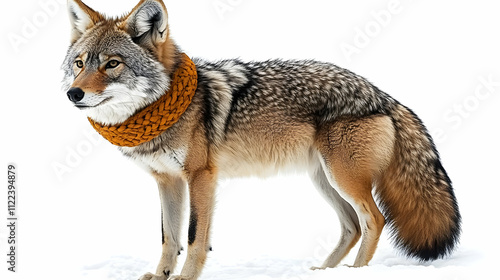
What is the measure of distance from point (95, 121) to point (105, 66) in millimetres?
612

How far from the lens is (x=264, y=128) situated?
5.25m

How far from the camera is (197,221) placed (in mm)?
4875

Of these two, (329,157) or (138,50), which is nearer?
(138,50)

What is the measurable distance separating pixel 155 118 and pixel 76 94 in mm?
711

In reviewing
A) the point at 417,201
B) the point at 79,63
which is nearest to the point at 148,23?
the point at 79,63

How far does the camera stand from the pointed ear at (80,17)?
4898 millimetres

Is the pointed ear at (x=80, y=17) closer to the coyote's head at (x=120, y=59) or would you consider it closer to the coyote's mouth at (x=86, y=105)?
→ the coyote's head at (x=120, y=59)

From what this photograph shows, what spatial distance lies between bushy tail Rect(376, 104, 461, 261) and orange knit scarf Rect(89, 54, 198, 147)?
1.95m

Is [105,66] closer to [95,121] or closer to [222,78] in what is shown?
[95,121]

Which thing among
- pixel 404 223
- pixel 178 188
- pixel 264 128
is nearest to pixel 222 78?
pixel 264 128

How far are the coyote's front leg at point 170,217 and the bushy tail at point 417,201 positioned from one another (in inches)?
72.9

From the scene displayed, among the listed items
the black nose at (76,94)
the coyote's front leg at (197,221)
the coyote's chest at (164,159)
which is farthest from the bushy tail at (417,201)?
the black nose at (76,94)

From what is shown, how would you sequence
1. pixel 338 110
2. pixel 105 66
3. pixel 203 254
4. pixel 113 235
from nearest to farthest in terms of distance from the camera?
pixel 105 66
pixel 203 254
pixel 338 110
pixel 113 235

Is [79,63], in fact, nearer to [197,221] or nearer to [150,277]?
[197,221]
